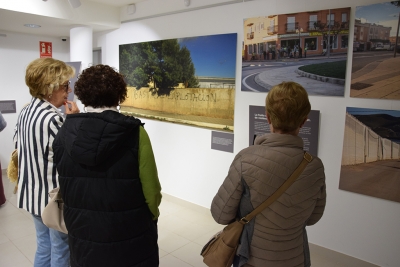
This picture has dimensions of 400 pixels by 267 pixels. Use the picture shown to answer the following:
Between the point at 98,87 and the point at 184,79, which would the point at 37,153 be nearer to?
the point at 98,87

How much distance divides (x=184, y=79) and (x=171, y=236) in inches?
77.7

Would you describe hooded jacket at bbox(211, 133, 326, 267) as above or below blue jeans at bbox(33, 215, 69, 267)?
above

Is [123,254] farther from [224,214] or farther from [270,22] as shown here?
[270,22]

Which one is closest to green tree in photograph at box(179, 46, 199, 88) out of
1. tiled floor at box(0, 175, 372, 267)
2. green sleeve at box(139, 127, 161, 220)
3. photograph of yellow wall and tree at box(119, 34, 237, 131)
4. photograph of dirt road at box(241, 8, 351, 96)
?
photograph of yellow wall and tree at box(119, 34, 237, 131)

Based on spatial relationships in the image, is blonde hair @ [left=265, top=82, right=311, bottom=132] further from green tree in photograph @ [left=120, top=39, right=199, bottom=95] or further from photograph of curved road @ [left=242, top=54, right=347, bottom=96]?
green tree in photograph @ [left=120, top=39, right=199, bottom=95]

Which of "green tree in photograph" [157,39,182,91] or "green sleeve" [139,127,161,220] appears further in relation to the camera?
"green tree in photograph" [157,39,182,91]

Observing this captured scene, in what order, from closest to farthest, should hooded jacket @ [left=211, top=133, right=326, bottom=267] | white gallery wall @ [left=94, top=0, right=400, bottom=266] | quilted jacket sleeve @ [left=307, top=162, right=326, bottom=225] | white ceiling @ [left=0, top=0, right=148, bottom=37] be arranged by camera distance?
hooded jacket @ [left=211, top=133, right=326, bottom=267] → quilted jacket sleeve @ [left=307, top=162, right=326, bottom=225] → white gallery wall @ [left=94, top=0, right=400, bottom=266] → white ceiling @ [left=0, top=0, right=148, bottom=37]

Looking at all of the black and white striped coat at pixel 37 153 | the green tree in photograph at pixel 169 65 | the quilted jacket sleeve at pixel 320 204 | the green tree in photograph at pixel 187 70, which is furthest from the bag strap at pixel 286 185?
the green tree in photograph at pixel 169 65

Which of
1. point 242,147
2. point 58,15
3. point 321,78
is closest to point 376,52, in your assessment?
point 321,78

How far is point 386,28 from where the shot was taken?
7.84 feet

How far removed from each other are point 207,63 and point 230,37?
1.45 feet

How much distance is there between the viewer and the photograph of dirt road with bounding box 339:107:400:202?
7.96ft

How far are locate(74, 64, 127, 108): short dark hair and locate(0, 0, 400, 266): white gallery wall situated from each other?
2075mm

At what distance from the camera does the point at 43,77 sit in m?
1.77
